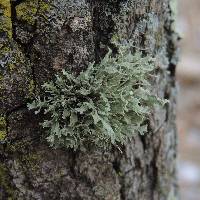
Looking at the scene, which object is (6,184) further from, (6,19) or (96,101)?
(6,19)

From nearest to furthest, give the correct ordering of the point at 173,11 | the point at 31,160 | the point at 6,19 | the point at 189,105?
the point at 6,19, the point at 31,160, the point at 173,11, the point at 189,105

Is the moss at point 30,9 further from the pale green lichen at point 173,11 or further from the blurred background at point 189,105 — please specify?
the blurred background at point 189,105

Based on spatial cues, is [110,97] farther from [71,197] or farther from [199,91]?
[199,91]

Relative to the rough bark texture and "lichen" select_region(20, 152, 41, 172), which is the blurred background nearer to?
the rough bark texture

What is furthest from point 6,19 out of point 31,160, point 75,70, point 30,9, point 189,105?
point 189,105

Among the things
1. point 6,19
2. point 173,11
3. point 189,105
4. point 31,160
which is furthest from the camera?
point 189,105

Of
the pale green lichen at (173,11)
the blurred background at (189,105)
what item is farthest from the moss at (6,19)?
the blurred background at (189,105)

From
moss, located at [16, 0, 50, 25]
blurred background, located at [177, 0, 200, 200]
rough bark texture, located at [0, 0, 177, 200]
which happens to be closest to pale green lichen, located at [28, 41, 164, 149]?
rough bark texture, located at [0, 0, 177, 200]
